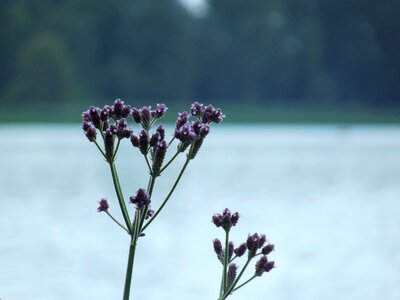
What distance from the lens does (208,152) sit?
2061 centimetres

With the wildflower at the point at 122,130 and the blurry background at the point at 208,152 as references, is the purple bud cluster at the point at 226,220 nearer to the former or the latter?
the wildflower at the point at 122,130

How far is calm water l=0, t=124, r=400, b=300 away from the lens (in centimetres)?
555

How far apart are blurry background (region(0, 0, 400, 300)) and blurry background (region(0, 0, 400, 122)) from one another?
0.08 metres

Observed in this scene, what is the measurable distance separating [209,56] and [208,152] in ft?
122

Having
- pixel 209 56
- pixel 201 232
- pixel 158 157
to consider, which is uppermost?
pixel 209 56

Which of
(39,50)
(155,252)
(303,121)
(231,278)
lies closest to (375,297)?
(155,252)

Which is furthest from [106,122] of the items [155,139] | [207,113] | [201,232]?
[201,232]

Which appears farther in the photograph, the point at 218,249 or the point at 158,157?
the point at 218,249

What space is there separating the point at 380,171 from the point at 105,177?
3906 mm

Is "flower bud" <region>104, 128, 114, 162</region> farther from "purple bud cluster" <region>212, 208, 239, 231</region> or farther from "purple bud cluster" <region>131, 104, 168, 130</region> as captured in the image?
"purple bud cluster" <region>212, 208, 239, 231</region>

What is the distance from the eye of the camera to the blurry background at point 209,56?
5278cm

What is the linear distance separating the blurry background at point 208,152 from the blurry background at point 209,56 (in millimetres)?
84

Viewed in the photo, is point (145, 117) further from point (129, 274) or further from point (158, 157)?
point (129, 274)

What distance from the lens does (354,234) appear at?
7.86m
